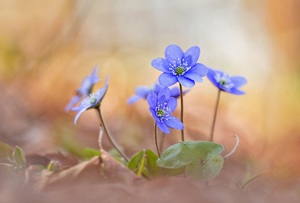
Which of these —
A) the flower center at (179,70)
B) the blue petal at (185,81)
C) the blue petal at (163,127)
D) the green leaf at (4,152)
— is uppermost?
the flower center at (179,70)

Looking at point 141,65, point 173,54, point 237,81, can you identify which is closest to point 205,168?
point 173,54

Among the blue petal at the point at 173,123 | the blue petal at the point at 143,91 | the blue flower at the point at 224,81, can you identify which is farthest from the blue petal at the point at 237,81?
the blue petal at the point at 173,123

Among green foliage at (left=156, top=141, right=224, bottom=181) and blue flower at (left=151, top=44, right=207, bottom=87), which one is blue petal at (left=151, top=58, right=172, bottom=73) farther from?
green foliage at (left=156, top=141, right=224, bottom=181)

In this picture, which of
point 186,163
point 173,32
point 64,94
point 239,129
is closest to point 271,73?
point 173,32

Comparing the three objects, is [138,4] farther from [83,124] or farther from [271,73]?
[83,124]

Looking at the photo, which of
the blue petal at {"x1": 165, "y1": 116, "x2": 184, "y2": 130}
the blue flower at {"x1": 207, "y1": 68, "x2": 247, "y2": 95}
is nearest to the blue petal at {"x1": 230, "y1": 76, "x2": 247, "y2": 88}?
the blue flower at {"x1": 207, "y1": 68, "x2": 247, "y2": 95}

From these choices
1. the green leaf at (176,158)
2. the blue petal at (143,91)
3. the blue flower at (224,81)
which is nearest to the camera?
the green leaf at (176,158)

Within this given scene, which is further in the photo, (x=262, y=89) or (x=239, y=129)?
(x=262, y=89)

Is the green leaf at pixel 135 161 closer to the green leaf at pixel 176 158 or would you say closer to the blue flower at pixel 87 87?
the green leaf at pixel 176 158
